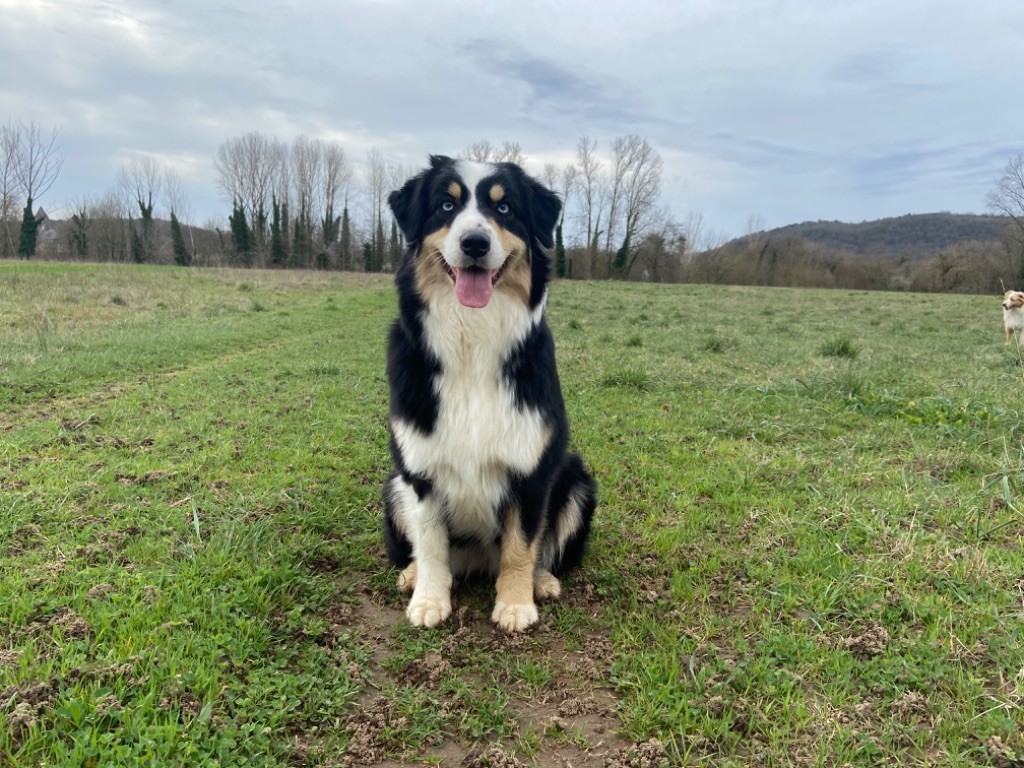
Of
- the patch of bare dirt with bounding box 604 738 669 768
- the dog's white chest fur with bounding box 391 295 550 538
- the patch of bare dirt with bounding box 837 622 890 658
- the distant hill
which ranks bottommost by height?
the patch of bare dirt with bounding box 604 738 669 768

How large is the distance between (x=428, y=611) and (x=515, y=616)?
44 cm

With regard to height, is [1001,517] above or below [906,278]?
below

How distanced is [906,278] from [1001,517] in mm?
55852

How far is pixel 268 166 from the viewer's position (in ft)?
205

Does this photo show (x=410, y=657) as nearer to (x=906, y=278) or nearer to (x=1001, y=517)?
(x=1001, y=517)

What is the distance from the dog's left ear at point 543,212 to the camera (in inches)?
129

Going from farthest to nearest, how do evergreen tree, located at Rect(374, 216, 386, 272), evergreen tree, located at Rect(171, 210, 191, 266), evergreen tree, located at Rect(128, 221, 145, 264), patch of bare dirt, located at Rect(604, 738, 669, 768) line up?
evergreen tree, located at Rect(374, 216, 386, 272), evergreen tree, located at Rect(171, 210, 191, 266), evergreen tree, located at Rect(128, 221, 145, 264), patch of bare dirt, located at Rect(604, 738, 669, 768)

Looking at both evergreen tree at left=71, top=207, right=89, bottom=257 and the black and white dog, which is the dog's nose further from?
evergreen tree at left=71, top=207, right=89, bottom=257

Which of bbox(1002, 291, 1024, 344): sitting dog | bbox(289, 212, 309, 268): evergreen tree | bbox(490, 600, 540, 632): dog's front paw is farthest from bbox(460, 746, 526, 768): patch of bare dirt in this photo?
bbox(289, 212, 309, 268): evergreen tree

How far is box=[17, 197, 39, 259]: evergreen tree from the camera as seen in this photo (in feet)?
143

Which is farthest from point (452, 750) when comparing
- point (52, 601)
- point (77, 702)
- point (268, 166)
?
point (268, 166)

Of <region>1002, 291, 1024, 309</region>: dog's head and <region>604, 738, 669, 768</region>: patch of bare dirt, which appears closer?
<region>604, 738, 669, 768</region>: patch of bare dirt

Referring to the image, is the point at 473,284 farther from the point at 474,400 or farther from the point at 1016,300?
the point at 1016,300

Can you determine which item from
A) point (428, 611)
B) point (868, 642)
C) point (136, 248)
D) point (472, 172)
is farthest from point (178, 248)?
point (868, 642)
